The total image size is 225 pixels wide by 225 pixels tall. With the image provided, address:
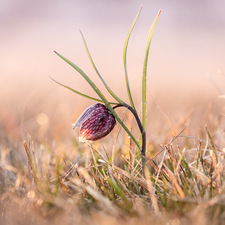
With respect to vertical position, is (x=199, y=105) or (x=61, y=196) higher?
(x=61, y=196)

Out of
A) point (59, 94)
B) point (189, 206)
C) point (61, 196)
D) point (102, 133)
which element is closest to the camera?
point (189, 206)

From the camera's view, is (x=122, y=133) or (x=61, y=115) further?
(x=61, y=115)

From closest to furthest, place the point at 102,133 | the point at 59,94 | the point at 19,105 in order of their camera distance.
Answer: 1. the point at 102,133
2. the point at 19,105
3. the point at 59,94

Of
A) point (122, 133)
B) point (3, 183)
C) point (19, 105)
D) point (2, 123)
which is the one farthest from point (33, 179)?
point (19, 105)

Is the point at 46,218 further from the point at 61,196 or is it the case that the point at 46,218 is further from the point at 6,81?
the point at 6,81

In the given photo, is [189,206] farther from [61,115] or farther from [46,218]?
[61,115]

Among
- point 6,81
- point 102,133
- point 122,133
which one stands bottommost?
point 122,133
